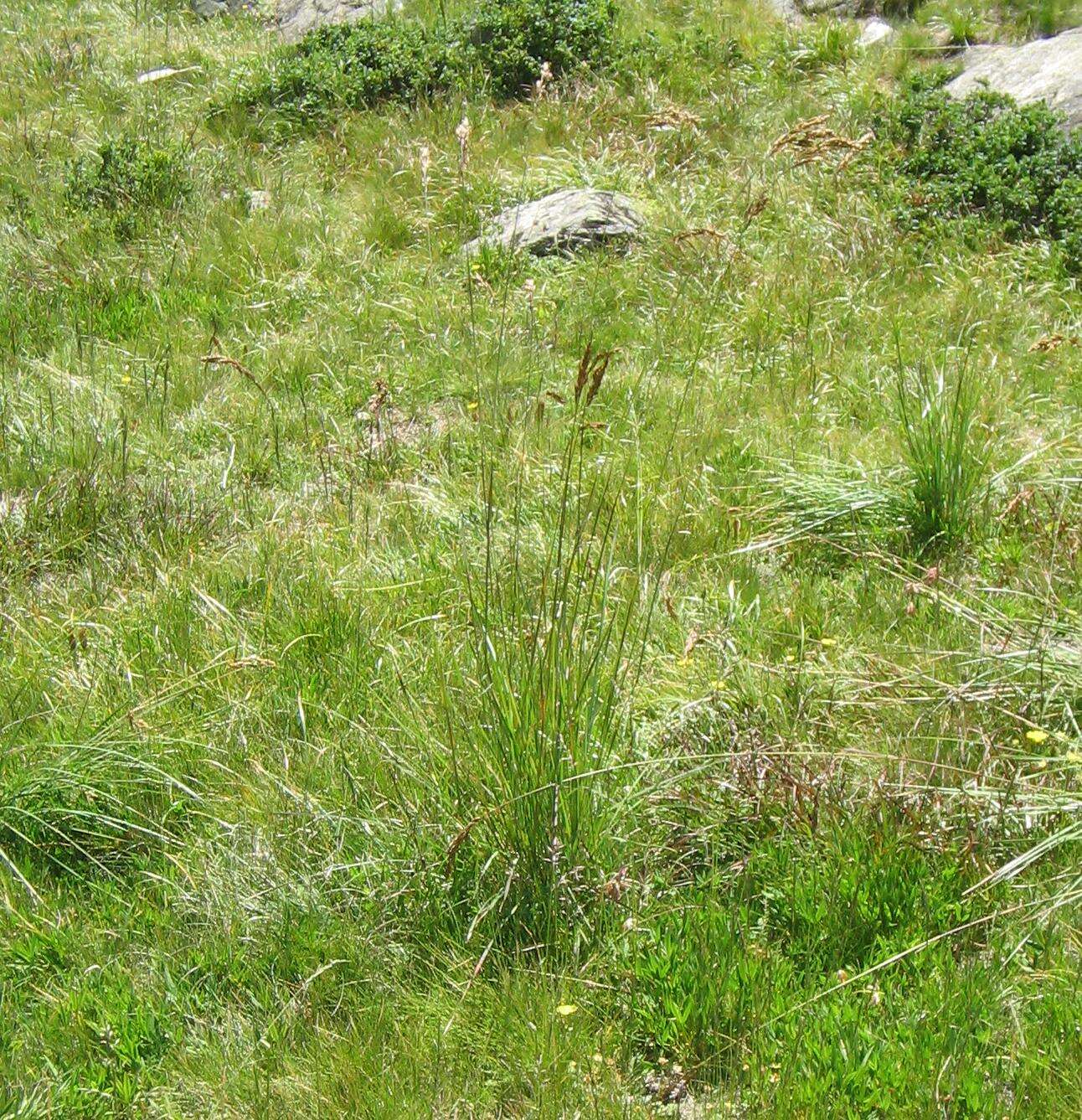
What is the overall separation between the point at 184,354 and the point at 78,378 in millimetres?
645

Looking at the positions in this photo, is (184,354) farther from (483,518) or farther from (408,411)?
(483,518)

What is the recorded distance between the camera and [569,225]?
7445 mm

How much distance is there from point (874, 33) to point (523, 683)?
316 inches

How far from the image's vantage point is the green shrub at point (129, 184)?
26.9ft

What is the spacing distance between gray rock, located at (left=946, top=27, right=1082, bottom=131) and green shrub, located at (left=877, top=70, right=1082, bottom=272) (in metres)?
0.26

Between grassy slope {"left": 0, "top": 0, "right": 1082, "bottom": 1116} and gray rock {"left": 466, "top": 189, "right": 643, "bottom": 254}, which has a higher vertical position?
gray rock {"left": 466, "top": 189, "right": 643, "bottom": 254}

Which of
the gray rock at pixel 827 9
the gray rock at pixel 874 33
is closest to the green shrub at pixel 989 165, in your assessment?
the gray rock at pixel 874 33

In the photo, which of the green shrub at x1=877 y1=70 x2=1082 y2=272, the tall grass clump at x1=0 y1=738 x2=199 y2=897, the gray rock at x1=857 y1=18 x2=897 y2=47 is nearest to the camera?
the tall grass clump at x1=0 y1=738 x2=199 y2=897

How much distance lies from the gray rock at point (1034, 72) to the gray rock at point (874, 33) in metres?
A: 0.68

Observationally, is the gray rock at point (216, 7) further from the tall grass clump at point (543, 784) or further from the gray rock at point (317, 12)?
the tall grass clump at point (543, 784)

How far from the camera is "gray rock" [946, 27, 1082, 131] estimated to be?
25.6 feet

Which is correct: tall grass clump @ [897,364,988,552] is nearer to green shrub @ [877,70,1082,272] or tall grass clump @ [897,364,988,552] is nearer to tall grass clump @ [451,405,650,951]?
tall grass clump @ [451,405,650,951]

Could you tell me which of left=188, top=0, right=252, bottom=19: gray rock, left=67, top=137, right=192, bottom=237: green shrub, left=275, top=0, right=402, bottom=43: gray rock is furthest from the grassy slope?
left=188, top=0, right=252, bottom=19: gray rock

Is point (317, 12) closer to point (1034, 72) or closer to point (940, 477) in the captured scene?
point (1034, 72)
